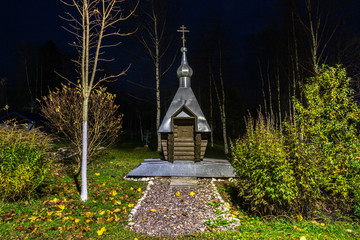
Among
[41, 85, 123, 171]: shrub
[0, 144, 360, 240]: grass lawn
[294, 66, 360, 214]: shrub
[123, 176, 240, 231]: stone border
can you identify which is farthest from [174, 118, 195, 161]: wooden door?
[294, 66, 360, 214]: shrub

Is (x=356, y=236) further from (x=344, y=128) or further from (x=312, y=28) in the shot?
(x=312, y=28)

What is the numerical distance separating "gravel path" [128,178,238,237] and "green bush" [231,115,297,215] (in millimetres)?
833

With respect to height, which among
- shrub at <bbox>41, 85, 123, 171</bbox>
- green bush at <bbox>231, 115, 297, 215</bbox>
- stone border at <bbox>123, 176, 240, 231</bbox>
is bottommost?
stone border at <bbox>123, 176, 240, 231</bbox>

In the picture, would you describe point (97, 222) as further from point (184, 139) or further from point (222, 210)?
point (184, 139)

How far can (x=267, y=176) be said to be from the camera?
5258 mm

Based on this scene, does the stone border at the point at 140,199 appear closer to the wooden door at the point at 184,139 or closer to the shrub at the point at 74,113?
the wooden door at the point at 184,139

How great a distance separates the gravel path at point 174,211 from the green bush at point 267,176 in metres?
0.83

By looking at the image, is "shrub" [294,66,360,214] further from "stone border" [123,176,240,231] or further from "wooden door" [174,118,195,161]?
"wooden door" [174,118,195,161]

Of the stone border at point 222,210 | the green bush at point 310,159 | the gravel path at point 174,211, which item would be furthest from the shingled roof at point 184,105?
the green bush at point 310,159

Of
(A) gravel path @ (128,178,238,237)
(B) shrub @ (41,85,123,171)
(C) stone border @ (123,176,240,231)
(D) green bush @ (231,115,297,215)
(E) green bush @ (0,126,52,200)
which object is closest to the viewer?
(A) gravel path @ (128,178,238,237)

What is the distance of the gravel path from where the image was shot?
15.8 feet

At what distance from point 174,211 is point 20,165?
407 cm

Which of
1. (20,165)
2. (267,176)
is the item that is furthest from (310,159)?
(20,165)

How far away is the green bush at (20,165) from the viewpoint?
5.67 m
